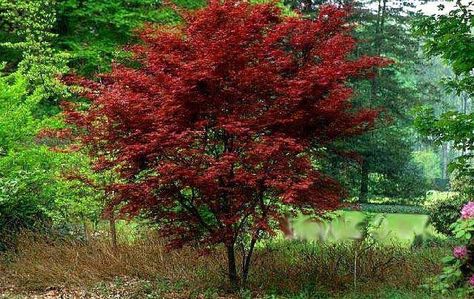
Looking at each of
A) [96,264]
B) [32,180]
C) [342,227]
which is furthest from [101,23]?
[342,227]

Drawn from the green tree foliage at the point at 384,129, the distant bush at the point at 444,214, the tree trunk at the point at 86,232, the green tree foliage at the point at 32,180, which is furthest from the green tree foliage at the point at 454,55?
the green tree foliage at the point at 384,129

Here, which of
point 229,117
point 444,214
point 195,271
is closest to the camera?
point 229,117

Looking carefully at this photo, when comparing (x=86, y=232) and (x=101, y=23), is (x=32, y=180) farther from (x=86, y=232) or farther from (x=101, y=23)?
(x=101, y=23)

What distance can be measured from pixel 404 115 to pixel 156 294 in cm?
2450

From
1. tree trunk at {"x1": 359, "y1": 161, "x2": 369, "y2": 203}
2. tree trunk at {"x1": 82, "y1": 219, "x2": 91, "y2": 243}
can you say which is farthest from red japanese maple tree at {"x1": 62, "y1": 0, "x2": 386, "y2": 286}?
tree trunk at {"x1": 359, "y1": 161, "x2": 369, "y2": 203}

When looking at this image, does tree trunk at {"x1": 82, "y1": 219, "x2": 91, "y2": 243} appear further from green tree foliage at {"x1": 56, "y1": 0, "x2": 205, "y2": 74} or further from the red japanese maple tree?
green tree foliage at {"x1": 56, "y1": 0, "x2": 205, "y2": 74}

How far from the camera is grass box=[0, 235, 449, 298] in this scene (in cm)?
754

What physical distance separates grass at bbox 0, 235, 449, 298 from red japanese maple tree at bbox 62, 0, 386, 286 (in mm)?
870

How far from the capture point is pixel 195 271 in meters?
8.48

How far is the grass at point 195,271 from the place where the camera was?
754cm

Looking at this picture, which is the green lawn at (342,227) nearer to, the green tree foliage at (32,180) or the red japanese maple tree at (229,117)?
the red japanese maple tree at (229,117)

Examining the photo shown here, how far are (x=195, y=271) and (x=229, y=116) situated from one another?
2.83 metres

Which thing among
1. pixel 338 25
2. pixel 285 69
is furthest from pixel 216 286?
pixel 338 25

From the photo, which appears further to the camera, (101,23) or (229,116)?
(101,23)
